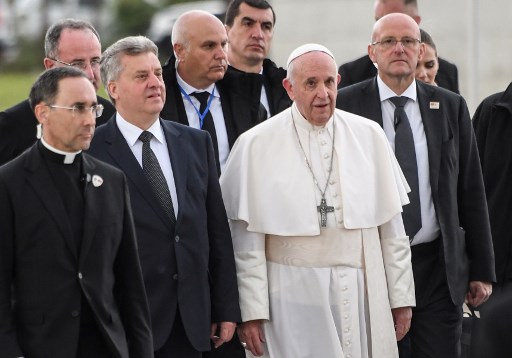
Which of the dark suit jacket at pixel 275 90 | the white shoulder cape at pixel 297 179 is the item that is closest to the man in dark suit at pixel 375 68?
the dark suit jacket at pixel 275 90

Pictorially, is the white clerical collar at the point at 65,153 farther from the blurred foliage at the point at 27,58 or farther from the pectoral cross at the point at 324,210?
the blurred foliage at the point at 27,58

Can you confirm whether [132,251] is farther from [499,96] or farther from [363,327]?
[499,96]

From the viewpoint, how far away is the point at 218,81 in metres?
7.45

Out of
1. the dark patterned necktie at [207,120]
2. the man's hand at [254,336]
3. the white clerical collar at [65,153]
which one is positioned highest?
the dark patterned necktie at [207,120]

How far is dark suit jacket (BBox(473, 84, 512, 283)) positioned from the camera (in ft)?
25.8

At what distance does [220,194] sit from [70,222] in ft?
3.76

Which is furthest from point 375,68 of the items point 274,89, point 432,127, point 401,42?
point 432,127

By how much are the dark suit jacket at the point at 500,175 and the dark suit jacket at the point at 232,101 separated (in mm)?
1522

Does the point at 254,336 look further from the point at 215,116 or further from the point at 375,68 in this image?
the point at 375,68

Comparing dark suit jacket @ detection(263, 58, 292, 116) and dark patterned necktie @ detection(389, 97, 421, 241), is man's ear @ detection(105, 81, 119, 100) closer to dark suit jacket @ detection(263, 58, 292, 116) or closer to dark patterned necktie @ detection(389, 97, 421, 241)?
dark suit jacket @ detection(263, 58, 292, 116)

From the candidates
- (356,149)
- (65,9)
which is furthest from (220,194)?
(65,9)

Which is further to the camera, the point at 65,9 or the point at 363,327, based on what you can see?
the point at 65,9

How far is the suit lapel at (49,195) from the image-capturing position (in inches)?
211

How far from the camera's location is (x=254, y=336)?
6.51 m
